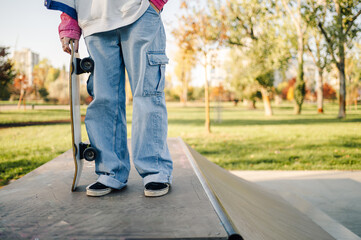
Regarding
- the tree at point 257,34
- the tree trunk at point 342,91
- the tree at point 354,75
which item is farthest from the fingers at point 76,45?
the tree at point 257,34

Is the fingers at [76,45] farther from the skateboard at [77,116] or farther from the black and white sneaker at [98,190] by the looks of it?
the black and white sneaker at [98,190]

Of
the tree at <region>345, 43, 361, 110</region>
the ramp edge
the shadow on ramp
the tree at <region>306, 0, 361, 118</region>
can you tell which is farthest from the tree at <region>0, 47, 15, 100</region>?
the tree at <region>345, 43, 361, 110</region>

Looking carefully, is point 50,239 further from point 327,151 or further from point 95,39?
point 327,151

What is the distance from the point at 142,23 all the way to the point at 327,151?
5.37 m

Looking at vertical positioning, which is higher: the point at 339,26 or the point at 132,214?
the point at 339,26

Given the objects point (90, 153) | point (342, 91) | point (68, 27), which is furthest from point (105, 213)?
point (342, 91)

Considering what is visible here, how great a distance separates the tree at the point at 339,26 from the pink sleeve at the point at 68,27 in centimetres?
497

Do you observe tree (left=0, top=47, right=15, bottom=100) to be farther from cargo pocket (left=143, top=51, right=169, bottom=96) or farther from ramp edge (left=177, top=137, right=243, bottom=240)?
ramp edge (left=177, top=137, right=243, bottom=240)

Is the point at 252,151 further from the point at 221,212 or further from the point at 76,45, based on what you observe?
the point at 221,212

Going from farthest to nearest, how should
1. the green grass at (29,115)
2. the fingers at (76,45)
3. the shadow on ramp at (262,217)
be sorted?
the green grass at (29,115)
the fingers at (76,45)
the shadow on ramp at (262,217)

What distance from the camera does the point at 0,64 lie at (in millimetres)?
5258

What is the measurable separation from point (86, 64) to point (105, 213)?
34.8 inches

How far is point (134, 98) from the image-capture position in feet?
5.74

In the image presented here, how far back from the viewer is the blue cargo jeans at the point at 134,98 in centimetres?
170
